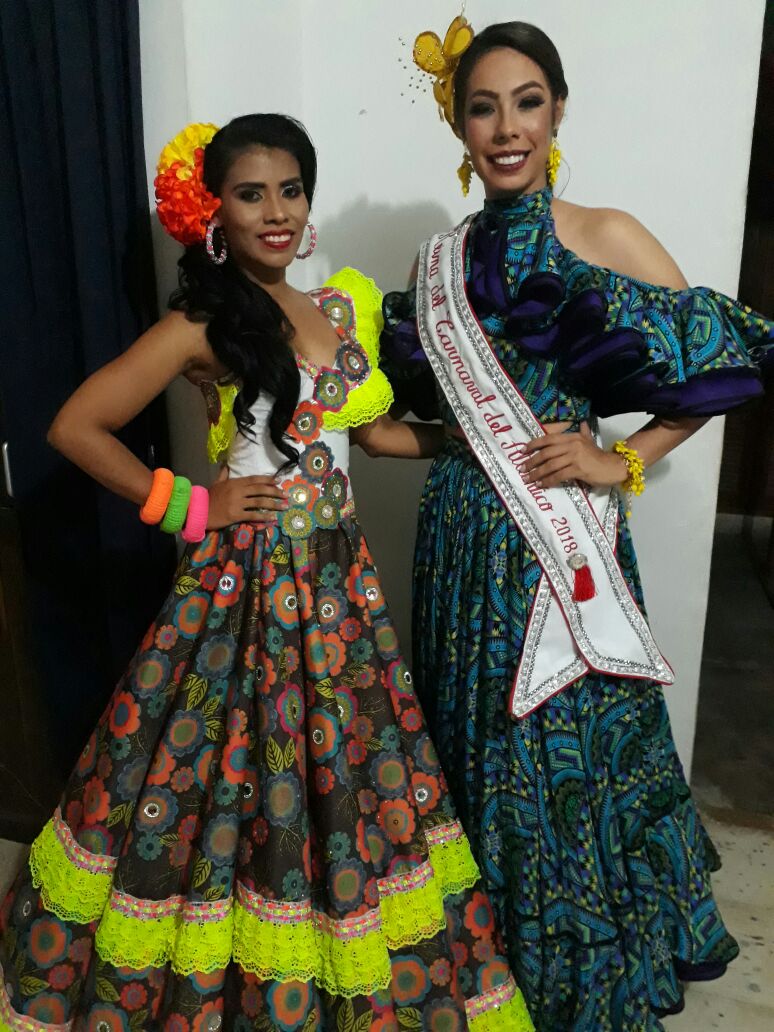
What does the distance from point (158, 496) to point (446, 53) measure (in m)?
0.73

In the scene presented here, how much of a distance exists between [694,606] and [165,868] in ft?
3.62

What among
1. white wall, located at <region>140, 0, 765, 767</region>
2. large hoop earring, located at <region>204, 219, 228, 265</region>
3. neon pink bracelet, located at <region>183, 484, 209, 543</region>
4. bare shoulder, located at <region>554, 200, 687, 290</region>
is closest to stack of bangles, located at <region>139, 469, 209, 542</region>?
neon pink bracelet, located at <region>183, 484, 209, 543</region>

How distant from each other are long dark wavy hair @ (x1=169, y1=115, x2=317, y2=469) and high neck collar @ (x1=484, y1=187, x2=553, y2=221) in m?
0.29

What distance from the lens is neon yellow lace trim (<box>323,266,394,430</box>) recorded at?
1.19 metres

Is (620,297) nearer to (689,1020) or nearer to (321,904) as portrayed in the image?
(321,904)

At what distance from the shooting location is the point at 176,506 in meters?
1.12

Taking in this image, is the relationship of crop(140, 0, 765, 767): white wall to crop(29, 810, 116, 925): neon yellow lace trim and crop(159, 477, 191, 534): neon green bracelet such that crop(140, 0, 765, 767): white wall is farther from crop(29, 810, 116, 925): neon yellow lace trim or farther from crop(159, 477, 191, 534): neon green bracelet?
crop(29, 810, 116, 925): neon yellow lace trim

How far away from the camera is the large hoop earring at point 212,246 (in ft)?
3.57

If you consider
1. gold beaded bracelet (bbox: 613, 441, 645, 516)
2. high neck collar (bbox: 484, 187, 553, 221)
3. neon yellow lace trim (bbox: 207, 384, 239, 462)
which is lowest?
gold beaded bracelet (bbox: 613, 441, 645, 516)

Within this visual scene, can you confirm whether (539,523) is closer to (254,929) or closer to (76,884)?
(254,929)

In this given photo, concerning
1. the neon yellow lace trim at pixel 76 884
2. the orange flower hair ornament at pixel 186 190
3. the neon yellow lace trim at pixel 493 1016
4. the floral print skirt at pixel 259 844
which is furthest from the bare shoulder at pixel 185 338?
the neon yellow lace trim at pixel 493 1016

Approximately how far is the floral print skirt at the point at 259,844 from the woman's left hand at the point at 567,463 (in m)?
0.28

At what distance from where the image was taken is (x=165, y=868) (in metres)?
1.09

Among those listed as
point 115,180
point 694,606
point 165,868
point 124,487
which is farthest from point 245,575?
point 694,606
